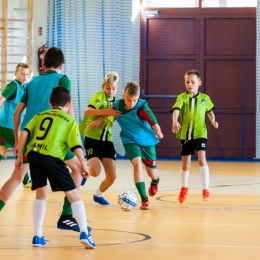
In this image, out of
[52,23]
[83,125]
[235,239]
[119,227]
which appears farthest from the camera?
[52,23]

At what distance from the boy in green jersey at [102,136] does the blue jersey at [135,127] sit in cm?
12

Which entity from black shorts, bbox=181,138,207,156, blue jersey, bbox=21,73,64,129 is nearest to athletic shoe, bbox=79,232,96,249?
blue jersey, bbox=21,73,64,129

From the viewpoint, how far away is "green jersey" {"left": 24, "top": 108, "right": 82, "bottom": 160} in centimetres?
414

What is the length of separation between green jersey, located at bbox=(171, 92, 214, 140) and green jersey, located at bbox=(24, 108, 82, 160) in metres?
2.94

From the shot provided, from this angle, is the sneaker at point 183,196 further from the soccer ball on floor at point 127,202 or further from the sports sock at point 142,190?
the soccer ball on floor at point 127,202

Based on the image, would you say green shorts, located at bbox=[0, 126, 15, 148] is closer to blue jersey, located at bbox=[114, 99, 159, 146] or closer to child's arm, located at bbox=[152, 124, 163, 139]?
blue jersey, located at bbox=[114, 99, 159, 146]

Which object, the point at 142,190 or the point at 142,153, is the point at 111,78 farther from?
the point at 142,190

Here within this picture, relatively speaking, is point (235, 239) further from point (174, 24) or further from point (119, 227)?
point (174, 24)

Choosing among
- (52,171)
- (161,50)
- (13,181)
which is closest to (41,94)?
(13,181)

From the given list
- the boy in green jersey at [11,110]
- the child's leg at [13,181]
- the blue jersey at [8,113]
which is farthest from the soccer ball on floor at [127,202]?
the blue jersey at [8,113]

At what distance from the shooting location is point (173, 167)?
11.3 m

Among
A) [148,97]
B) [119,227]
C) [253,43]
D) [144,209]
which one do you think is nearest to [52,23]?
[148,97]

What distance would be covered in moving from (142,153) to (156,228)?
5.12 ft

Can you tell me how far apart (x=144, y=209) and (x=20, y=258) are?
2.50 metres
